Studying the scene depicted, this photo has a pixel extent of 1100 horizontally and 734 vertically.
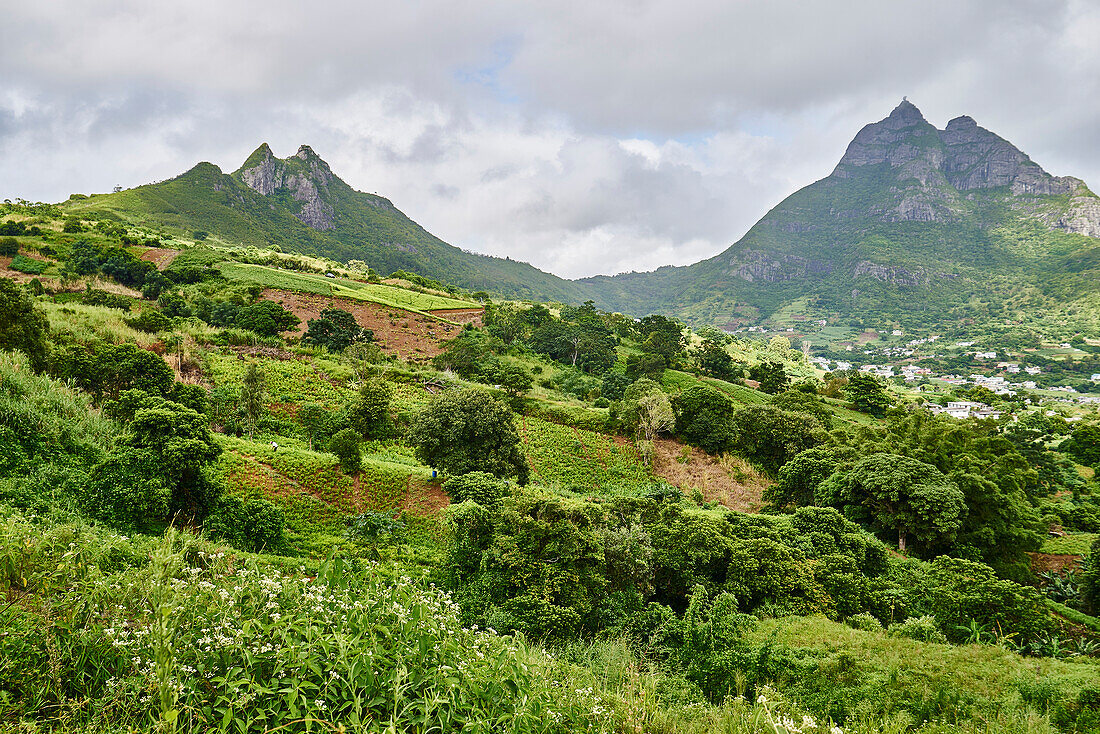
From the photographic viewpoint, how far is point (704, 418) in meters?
27.5

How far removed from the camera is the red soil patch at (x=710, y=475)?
23.5m

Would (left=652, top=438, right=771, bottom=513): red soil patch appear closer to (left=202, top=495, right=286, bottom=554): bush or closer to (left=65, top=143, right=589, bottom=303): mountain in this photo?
(left=202, top=495, right=286, bottom=554): bush

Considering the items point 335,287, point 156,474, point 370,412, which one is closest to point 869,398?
point 370,412

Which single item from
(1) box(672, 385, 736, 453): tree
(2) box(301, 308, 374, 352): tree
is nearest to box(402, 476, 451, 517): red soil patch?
(1) box(672, 385, 736, 453): tree

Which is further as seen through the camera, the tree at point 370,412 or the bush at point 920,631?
the tree at point 370,412

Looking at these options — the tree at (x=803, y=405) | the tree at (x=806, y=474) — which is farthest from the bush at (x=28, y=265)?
the tree at (x=803, y=405)

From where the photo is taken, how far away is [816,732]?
10.7 feet

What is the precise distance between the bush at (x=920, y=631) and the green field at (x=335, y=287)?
52482 mm

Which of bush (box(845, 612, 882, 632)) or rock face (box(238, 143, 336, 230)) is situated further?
rock face (box(238, 143, 336, 230))

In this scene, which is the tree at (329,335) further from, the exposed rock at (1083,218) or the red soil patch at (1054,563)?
the exposed rock at (1083,218)

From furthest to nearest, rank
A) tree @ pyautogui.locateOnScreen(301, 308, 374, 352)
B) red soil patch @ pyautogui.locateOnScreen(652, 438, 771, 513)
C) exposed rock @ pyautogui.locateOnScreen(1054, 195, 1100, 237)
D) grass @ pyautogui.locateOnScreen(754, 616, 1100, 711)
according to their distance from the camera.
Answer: exposed rock @ pyautogui.locateOnScreen(1054, 195, 1100, 237) → tree @ pyautogui.locateOnScreen(301, 308, 374, 352) → red soil patch @ pyautogui.locateOnScreen(652, 438, 771, 513) → grass @ pyautogui.locateOnScreen(754, 616, 1100, 711)

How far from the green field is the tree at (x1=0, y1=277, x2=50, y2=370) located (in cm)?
3939

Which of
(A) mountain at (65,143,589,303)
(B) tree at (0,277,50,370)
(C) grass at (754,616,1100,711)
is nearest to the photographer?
(C) grass at (754,616,1100,711)

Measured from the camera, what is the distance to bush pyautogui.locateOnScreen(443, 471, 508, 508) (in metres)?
11.9
